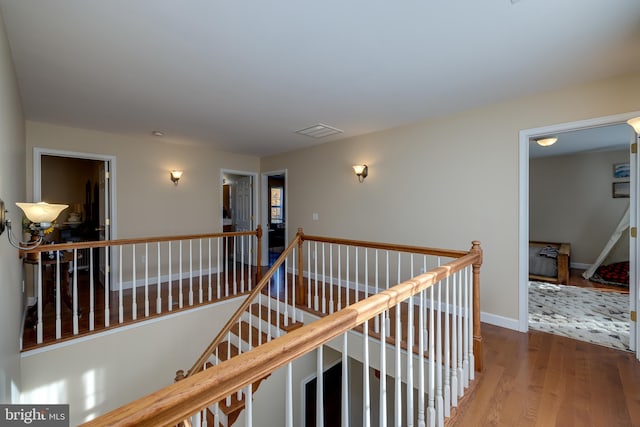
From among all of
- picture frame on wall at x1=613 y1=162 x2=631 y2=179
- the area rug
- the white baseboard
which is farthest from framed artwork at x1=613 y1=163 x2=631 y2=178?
the white baseboard

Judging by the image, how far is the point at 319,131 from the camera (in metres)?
4.17

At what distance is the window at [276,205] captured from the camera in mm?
8969

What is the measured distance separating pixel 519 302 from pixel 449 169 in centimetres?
162

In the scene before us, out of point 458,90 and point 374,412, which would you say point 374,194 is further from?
point 374,412

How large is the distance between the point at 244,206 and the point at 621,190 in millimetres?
7373

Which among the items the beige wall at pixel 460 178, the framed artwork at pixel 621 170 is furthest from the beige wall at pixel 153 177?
the framed artwork at pixel 621 170

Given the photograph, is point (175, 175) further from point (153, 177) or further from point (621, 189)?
point (621, 189)

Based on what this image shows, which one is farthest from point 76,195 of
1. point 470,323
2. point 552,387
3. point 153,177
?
point 552,387

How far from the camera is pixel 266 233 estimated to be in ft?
20.1

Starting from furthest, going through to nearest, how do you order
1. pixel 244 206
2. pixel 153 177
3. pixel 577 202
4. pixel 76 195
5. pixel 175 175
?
pixel 244 206 < pixel 76 195 < pixel 577 202 < pixel 175 175 < pixel 153 177

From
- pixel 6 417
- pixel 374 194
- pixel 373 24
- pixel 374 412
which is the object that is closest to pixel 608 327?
pixel 374 194

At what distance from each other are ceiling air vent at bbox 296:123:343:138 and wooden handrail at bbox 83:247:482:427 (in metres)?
3.24

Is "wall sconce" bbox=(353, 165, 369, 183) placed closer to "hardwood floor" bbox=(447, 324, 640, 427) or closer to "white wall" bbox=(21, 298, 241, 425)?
"hardwood floor" bbox=(447, 324, 640, 427)

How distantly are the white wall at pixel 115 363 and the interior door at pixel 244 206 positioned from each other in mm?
2456
